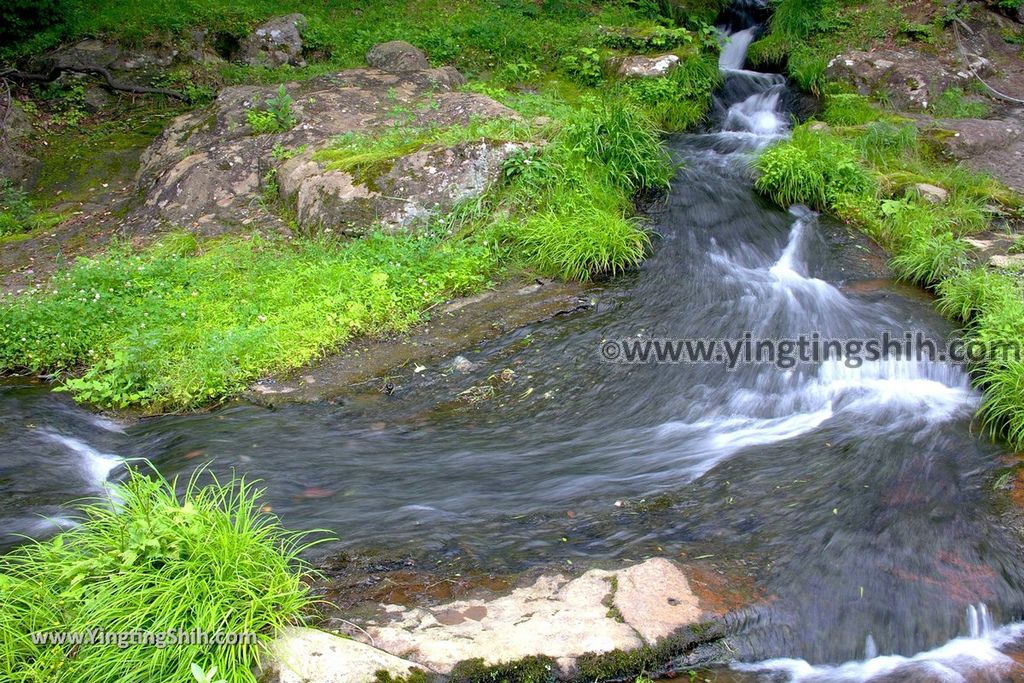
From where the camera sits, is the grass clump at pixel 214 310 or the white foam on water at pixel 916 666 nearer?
the white foam on water at pixel 916 666

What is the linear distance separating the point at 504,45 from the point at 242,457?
856 cm

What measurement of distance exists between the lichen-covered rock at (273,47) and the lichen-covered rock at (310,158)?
1.72m

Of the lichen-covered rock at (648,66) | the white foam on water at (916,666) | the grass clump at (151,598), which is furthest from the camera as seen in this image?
the lichen-covered rock at (648,66)

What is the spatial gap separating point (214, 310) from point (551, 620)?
458cm

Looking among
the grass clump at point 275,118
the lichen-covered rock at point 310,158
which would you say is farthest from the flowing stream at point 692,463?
the grass clump at point 275,118

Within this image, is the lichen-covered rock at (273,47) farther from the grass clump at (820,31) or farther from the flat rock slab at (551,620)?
the flat rock slab at (551,620)

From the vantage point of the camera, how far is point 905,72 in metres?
10.2

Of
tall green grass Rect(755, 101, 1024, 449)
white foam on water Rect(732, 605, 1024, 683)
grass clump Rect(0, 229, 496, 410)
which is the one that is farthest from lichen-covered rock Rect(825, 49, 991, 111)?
white foam on water Rect(732, 605, 1024, 683)

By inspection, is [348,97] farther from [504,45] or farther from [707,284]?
[707,284]

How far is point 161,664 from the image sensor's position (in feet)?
9.77

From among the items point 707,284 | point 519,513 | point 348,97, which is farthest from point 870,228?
point 348,97

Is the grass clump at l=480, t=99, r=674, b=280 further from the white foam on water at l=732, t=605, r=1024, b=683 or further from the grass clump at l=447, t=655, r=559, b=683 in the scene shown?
the grass clump at l=447, t=655, r=559, b=683

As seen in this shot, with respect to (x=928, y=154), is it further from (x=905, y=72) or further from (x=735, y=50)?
(x=735, y=50)

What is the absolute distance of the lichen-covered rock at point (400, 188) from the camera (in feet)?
25.3
